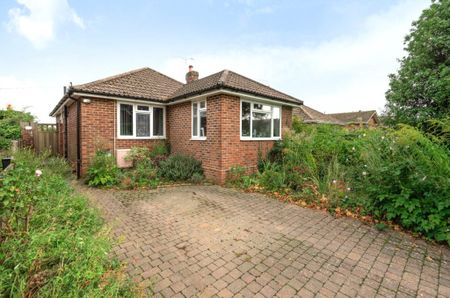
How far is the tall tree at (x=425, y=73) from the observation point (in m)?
8.95

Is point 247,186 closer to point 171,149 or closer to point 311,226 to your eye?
point 311,226

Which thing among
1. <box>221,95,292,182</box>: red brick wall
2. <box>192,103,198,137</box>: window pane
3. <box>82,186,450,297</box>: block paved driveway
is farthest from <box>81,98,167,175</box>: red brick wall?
<box>221,95,292,182</box>: red brick wall

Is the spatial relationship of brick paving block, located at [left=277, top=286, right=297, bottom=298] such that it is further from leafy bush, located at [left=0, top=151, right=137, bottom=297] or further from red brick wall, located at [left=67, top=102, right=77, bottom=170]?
red brick wall, located at [left=67, top=102, right=77, bottom=170]

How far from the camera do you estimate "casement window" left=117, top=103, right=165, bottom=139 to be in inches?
347

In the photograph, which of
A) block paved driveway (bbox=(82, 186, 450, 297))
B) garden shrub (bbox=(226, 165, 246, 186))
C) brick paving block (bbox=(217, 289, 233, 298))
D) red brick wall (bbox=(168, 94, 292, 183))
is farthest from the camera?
garden shrub (bbox=(226, 165, 246, 186))

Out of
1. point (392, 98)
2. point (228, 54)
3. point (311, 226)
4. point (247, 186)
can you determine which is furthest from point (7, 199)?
point (392, 98)

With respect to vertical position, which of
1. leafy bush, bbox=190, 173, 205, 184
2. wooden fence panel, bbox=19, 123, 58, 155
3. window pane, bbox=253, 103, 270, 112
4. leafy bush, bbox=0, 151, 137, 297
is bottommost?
leafy bush, bbox=190, 173, 205, 184

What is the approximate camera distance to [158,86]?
35.3ft

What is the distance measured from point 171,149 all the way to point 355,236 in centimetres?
802

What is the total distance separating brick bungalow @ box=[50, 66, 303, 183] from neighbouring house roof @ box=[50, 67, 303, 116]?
37 mm

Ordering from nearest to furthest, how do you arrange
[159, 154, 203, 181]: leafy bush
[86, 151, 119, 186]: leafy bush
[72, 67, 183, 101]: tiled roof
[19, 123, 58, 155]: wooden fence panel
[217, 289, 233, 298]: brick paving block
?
[217, 289, 233, 298]: brick paving block → [86, 151, 119, 186]: leafy bush → [159, 154, 203, 181]: leafy bush → [72, 67, 183, 101]: tiled roof → [19, 123, 58, 155]: wooden fence panel

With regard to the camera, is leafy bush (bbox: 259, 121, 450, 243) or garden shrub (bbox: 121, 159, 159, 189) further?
garden shrub (bbox: 121, 159, 159, 189)

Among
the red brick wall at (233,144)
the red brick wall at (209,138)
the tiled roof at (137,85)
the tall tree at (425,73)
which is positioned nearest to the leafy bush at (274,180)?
the red brick wall at (233,144)

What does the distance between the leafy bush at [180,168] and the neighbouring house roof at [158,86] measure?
2.59m
